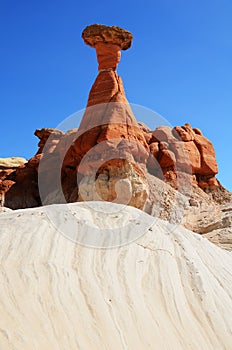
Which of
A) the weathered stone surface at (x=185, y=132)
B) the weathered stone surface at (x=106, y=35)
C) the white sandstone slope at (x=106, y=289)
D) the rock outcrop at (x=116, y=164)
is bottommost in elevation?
the white sandstone slope at (x=106, y=289)

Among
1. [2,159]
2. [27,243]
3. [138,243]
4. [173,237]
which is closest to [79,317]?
[27,243]

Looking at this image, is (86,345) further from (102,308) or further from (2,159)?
(2,159)

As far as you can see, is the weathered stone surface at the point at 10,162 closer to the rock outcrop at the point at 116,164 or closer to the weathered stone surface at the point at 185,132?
the rock outcrop at the point at 116,164

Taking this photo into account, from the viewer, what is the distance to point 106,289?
3.95 m

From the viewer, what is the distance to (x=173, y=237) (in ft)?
17.5

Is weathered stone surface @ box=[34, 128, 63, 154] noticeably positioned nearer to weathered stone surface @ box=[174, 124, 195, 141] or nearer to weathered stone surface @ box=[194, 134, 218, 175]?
weathered stone surface @ box=[174, 124, 195, 141]

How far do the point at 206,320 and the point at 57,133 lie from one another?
1975cm

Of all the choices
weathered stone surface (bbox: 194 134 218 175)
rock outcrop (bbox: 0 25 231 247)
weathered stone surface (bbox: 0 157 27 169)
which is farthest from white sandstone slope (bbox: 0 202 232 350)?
weathered stone surface (bbox: 0 157 27 169)

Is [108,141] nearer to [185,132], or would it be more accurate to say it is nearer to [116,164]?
[116,164]

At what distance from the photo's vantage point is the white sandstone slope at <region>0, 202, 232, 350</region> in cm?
333

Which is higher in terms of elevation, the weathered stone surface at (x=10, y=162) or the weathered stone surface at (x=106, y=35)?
the weathered stone surface at (x=106, y=35)

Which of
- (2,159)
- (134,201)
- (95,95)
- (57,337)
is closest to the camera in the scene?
(57,337)

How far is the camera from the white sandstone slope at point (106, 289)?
3.33m

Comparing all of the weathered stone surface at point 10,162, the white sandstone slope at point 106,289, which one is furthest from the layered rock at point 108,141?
the white sandstone slope at point 106,289
